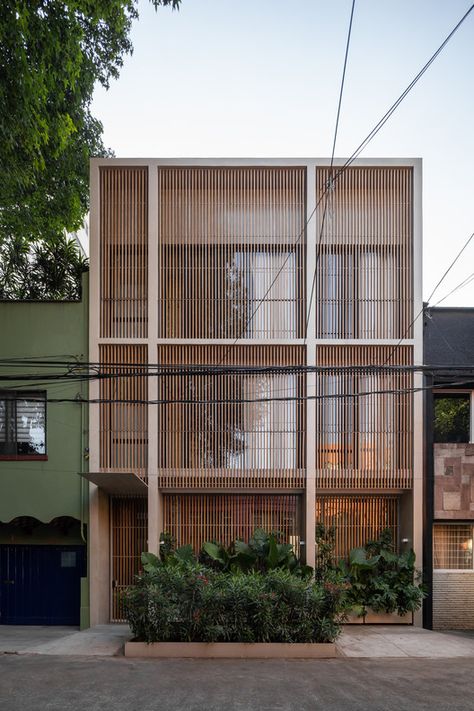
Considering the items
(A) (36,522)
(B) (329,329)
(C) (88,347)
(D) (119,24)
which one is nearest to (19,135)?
(D) (119,24)

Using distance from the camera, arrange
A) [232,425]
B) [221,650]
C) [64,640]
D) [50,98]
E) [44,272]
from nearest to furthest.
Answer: [221,650] < [64,640] < [50,98] < [232,425] < [44,272]

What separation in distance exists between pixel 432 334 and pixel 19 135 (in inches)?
408

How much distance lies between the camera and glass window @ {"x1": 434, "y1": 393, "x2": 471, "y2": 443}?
14.3 metres

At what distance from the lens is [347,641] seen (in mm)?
12117

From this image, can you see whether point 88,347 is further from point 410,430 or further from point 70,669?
point 410,430

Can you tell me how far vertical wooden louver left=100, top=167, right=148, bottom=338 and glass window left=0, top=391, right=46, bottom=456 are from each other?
9.11 feet

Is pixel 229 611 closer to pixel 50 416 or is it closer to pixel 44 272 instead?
pixel 50 416

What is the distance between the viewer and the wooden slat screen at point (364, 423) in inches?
542

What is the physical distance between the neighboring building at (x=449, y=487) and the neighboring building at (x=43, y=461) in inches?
325

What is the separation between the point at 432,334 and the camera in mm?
14578

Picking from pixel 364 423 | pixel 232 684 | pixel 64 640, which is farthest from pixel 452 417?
pixel 64 640

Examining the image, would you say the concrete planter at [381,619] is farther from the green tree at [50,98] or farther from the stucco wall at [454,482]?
the green tree at [50,98]

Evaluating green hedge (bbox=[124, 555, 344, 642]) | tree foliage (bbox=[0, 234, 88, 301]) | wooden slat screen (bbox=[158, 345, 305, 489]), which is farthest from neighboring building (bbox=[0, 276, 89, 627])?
tree foliage (bbox=[0, 234, 88, 301])

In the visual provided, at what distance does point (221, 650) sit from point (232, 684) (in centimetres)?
164
